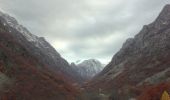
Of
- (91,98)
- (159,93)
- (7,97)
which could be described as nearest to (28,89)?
(7,97)

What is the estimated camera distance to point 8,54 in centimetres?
18788

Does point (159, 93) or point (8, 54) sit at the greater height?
point (8, 54)

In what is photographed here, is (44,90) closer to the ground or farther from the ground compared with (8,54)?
closer to the ground

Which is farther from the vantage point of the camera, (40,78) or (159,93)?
(40,78)

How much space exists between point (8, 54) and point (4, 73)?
97.3 feet

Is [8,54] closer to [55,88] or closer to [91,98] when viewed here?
[55,88]

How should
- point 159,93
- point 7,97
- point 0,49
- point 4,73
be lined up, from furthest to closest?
point 0,49 → point 4,73 → point 7,97 → point 159,93

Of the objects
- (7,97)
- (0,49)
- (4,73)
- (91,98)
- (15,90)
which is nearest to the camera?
(7,97)

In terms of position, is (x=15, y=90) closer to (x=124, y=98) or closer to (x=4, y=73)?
(x=4, y=73)

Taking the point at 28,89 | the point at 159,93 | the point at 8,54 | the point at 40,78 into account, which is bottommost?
the point at 159,93

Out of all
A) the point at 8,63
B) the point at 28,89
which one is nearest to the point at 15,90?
the point at 28,89

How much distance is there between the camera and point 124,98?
166125mm

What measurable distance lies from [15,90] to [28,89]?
828 centimetres

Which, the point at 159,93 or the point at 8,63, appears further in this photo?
the point at 8,63
